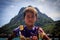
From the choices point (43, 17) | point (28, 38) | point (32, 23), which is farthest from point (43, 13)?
point (28, 38)

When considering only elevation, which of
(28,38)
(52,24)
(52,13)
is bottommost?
(28,38)

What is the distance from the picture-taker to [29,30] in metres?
1.89

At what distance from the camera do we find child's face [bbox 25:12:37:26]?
6.16 feet

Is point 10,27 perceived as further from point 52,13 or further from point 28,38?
point 52,13

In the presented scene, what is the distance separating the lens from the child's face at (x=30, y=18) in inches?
73.9

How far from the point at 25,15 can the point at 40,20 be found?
196mm

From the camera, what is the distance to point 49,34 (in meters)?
1.97

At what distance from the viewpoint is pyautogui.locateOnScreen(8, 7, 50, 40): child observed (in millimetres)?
1874

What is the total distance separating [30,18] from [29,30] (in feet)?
0.42

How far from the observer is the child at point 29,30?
187 cm

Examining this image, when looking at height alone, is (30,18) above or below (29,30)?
above

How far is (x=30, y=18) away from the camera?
1.89 meters

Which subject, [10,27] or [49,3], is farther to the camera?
[49,3]

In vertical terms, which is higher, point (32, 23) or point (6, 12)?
point (6, 12)
